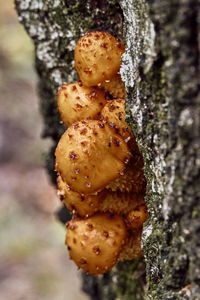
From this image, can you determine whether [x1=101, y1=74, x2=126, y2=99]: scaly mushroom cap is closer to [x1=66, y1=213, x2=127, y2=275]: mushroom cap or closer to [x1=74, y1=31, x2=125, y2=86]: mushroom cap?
[x1=74, y1=31, x2=125, y2=86]: mushroom cap

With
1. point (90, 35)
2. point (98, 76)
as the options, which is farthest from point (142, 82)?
point (90, 35)

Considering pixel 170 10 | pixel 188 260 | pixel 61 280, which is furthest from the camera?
pixel 61 280

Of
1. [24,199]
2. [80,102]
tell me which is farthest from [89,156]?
[24,199]

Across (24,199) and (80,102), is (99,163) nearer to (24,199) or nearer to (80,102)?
(80,102)

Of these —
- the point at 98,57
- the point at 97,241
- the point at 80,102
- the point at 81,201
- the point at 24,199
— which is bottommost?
the point at 97,241

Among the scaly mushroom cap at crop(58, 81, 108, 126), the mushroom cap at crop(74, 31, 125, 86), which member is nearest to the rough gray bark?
the mushroom cap at crop(74, 31, 125, 86)

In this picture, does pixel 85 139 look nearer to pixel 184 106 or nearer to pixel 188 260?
pixel 184 106
